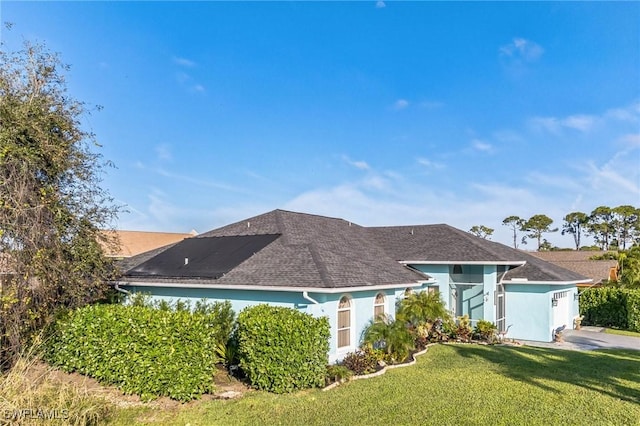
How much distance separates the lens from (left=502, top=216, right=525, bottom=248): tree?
86.8 metres

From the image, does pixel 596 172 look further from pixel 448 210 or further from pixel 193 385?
pixel 193 385

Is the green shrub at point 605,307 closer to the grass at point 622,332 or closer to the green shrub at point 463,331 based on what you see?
the grass at point 622,332

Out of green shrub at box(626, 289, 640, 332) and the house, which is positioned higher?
the house

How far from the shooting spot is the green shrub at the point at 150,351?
9672mm

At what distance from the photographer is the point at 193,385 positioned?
973 centimetres

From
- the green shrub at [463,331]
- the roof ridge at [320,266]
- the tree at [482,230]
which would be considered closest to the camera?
the roof ridge at [320,266]

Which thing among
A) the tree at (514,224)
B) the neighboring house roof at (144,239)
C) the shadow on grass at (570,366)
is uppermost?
the tree at (514,224)

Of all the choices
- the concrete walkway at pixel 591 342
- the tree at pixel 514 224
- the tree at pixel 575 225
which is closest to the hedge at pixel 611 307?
the concrete walkway at pixel 591 342

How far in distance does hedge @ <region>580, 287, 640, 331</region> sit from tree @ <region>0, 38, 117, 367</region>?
27.9 metres

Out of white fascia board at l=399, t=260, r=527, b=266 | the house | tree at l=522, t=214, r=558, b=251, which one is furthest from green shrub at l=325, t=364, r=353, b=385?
tree at l=522, t=214, r=558, b=251

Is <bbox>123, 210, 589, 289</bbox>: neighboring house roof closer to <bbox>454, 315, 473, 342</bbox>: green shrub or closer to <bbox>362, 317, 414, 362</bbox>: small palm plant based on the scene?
<bbox>362, 317, 414, 362</bbox>: small palm plant

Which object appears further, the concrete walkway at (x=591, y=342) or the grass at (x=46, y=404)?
the concrete walkway at (x=591, y=342)

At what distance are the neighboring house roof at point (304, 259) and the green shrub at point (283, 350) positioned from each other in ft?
6.28

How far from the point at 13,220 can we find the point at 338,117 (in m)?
16.6
